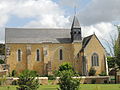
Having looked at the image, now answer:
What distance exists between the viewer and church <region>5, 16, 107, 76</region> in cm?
5978

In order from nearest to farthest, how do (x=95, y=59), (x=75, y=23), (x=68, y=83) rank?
1. (x=68, y=83)
2. (x=95, y=59)
3. (x=75, y=23)

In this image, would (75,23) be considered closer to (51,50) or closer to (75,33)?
(75,33)

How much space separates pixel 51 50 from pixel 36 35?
18.3 feet

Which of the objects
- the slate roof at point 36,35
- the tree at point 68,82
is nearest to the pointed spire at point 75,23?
the slate roof at point 36,35

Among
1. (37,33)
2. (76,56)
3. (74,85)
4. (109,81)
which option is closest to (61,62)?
(76,56)

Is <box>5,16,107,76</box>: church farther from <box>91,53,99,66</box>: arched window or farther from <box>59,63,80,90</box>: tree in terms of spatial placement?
<box>59,63,80,90</box>: tree

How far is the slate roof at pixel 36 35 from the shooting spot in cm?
6267

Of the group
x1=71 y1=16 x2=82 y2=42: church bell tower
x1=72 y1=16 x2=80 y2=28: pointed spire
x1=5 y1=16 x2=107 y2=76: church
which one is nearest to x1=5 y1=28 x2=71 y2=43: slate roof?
x1=5 y1=16 x2=107 y2=76: church

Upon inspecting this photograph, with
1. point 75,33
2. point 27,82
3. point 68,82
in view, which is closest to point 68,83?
point 68,82

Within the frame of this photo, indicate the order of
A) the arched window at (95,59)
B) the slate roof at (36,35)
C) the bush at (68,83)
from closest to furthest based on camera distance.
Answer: the bush at (68,83) < the arched window at (95,59) < the slate roof at (36,35)

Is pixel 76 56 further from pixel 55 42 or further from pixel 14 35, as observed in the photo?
pixel 14 35

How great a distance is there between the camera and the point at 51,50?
207 ft

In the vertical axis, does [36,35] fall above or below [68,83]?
above

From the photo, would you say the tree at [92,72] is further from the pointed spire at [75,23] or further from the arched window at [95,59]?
the pointed spire at [75,23]
